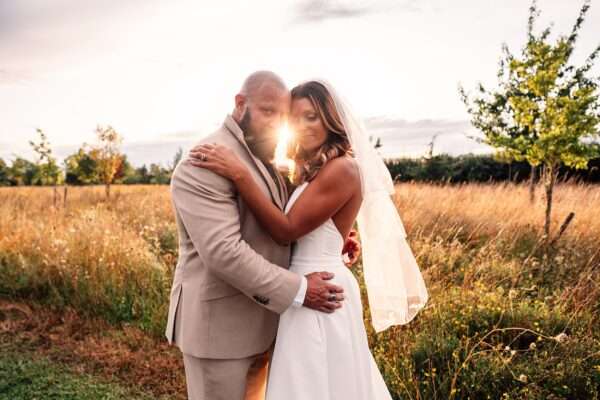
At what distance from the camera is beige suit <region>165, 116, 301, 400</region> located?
2.33m

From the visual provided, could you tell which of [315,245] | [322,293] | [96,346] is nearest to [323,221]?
[315,245]

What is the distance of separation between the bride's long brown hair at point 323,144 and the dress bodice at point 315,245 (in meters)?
0.12

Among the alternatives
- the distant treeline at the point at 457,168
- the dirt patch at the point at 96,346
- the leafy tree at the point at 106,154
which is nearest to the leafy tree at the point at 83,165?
the leafy tree at the point at 106,154

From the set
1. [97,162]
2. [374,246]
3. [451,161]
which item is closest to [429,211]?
[374,246]

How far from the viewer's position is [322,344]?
2.64m

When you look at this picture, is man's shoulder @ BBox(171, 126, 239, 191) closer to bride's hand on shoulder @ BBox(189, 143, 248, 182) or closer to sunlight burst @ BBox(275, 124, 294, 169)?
bride's hand on shoulder @ BBox(189, 143, 248, 182)

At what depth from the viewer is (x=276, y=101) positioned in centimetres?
263

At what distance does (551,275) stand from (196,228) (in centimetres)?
519

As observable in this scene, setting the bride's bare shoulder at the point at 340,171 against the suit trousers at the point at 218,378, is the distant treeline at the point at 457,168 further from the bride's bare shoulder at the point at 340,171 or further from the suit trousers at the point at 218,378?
the suit trousers at the point at 218,378

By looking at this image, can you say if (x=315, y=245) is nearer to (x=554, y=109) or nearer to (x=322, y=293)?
(x=322, y=293)

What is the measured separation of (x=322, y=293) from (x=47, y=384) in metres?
3.66

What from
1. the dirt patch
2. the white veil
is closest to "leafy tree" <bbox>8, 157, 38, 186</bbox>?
the dirt patch

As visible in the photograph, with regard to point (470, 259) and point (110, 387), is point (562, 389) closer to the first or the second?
point (470, 259)

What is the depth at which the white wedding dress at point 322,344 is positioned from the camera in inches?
103
